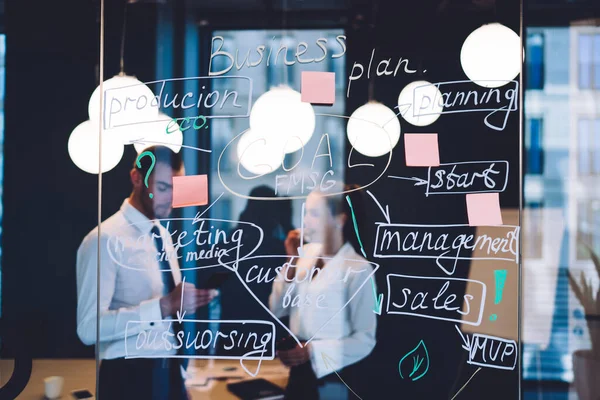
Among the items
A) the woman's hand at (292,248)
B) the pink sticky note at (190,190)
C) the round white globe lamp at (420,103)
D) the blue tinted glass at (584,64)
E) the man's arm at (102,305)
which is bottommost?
the man's arm at (102,305)

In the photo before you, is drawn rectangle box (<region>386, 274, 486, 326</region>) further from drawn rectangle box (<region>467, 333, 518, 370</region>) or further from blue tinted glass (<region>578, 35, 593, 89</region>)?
blue tinted glass (<region>578, 35, 593, 89</region>)

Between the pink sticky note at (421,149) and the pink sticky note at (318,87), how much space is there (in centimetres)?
31

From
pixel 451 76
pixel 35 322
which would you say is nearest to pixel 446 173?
pixel 451 76

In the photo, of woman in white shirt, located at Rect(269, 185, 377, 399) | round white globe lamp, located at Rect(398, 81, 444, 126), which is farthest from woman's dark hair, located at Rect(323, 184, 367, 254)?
round white globe lamp, located at Rect(398, 81, 444, 126)

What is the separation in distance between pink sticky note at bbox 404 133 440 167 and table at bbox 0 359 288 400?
889 mm

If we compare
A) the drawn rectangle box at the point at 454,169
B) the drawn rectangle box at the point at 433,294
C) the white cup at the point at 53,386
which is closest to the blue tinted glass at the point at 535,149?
the drawn rectangle box at the point at 454,169

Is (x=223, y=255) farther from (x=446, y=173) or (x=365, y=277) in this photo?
(x=446, y=173)

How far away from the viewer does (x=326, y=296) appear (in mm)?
1930

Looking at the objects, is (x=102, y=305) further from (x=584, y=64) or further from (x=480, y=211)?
(x=584, y=64)

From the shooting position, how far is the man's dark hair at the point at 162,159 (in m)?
1.96

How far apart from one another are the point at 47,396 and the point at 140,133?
1.05 m

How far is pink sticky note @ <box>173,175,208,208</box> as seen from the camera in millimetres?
1944

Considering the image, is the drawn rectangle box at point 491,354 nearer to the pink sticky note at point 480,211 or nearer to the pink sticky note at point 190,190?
the pink sticky note at point 480,211

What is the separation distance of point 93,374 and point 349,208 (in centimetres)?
114
